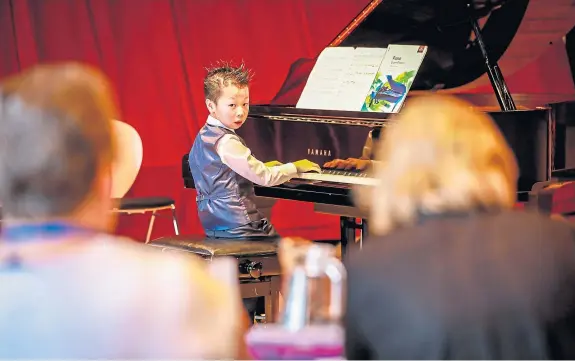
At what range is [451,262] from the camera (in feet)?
5.92

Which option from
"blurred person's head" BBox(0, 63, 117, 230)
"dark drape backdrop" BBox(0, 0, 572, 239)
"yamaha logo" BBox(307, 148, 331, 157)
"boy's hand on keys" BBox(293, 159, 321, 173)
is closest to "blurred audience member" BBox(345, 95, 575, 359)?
"blurred person's head" BBox(0, 63, 117, 230)

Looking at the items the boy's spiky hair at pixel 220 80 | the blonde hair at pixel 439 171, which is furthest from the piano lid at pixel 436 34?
the blonde hair at pixel 439 171

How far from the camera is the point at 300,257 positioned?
1.81 meters

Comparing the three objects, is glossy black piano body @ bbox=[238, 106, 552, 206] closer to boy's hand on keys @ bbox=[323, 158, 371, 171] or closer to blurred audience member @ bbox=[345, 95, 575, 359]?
boy's hand on keys @ bbox=[323, 158, 371, 171]

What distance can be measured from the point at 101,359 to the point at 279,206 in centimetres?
584

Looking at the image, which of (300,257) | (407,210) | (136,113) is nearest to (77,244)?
(300,257)

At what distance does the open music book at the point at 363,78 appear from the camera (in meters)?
4.43

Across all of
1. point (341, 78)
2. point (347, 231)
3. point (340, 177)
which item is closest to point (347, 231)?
point (347, 231)

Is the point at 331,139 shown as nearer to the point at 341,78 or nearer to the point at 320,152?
the point at 320,152

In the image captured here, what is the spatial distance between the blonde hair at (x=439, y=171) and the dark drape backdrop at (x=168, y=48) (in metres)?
4.71

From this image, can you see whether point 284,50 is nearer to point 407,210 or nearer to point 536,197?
point 536,197

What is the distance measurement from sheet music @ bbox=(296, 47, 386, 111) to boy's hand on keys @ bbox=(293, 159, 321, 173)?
0.35m

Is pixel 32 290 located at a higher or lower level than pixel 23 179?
lower

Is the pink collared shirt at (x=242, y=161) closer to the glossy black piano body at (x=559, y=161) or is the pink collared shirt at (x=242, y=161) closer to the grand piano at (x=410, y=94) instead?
the grand piano at (x=410, y=94)
